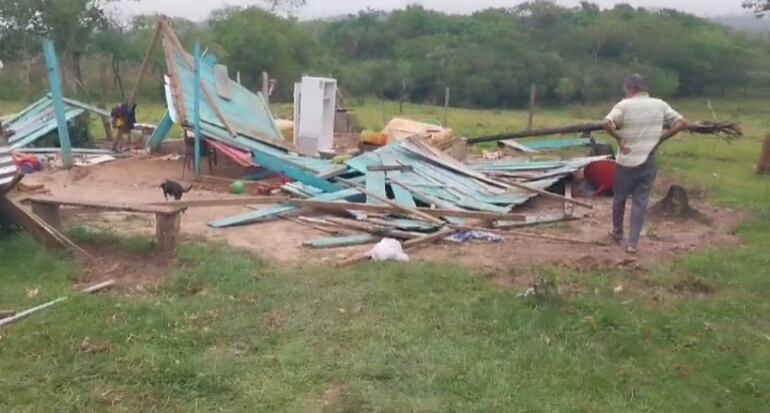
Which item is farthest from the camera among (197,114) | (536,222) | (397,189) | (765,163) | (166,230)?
(765,163)

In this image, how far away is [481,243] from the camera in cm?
830

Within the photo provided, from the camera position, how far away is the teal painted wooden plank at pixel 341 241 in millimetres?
7917

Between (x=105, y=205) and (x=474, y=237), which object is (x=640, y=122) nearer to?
(x=474, y=237)

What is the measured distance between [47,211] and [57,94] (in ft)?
16.3

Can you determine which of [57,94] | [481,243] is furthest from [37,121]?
[481,243]

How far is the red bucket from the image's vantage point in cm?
1126

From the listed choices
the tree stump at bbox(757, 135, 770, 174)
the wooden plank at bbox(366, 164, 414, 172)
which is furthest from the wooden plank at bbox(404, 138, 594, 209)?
the tree stump at bbox(757, 135, 770, 174)

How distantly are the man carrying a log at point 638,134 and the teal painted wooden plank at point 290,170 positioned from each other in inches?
140

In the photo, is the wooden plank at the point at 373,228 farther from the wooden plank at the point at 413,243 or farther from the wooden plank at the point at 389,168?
the wooden plank at the point at 389,168

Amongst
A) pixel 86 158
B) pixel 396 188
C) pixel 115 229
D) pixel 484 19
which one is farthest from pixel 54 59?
pixel 484 19

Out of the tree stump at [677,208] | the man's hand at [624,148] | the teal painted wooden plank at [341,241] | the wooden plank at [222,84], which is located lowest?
the teal painted wooden plank at [341,241]

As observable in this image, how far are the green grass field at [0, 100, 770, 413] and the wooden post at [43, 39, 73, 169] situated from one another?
16.1 feet

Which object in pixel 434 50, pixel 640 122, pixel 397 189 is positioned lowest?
pixel 397 189

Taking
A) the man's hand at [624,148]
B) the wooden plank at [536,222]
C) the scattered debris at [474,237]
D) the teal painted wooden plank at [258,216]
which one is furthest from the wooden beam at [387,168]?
the man's hand at [624,148]
